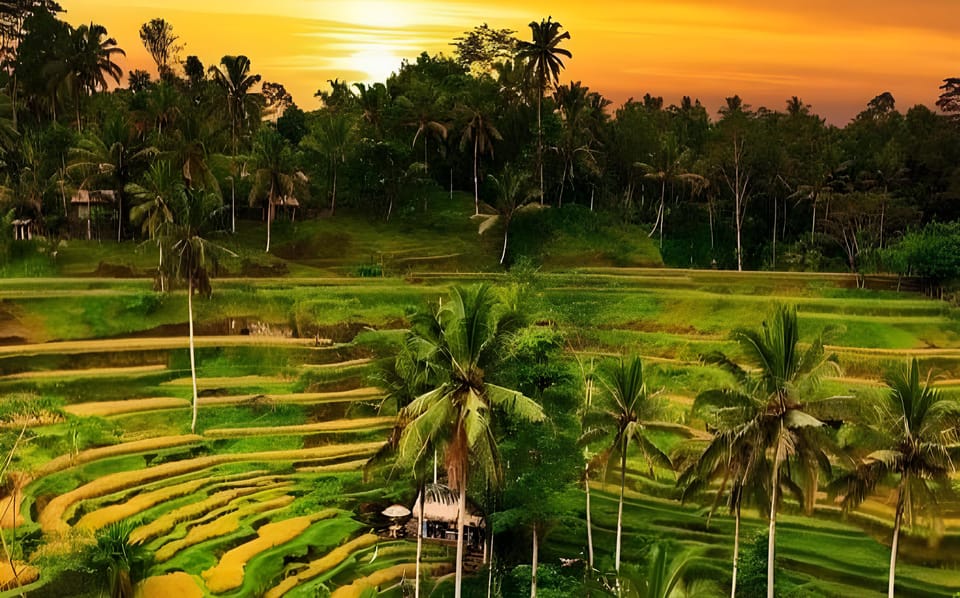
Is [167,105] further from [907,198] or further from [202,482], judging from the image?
[907,198]

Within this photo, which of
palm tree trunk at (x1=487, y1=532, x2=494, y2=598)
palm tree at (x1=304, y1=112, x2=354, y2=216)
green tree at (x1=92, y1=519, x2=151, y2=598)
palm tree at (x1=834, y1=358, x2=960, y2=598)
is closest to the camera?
green tree at (x1=92, y1=519, x2=151, y2=598)

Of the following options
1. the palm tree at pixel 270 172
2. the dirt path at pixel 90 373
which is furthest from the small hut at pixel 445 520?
the palm tree at pixel 270 172

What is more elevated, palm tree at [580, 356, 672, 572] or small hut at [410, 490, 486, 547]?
palm tree at [580, 356, 672, 572]

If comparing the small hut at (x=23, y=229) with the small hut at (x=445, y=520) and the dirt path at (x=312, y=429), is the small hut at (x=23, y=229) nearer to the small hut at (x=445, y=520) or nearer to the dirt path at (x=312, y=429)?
the dirt path at (x=312, y=429)

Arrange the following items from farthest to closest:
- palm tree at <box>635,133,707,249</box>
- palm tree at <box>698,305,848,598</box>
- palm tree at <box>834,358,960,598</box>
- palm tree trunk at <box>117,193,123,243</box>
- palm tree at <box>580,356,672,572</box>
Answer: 1. palm tree at <box>635,133,707,249</box>
2. palm tree trunk at <box>117,193,123,243</box>
3. palm tree at <box>580,356,672,572</box>
4. palm tree at <box>834,358,960,598</box>
5. palm tree at <box>698,305,848,598</box>

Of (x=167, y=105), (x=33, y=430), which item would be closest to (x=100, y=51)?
(x=167, y=105)

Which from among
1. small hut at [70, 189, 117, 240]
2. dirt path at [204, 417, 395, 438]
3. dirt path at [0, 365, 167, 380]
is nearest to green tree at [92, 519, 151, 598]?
dirt path at [204, 417, 395, 438]

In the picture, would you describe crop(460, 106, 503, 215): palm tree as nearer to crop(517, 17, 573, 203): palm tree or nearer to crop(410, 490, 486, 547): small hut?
crop(517, 17, 573, 203): palm tree

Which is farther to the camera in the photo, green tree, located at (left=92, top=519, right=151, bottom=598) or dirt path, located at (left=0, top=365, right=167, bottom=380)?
dirt path, located at (left=0, top=365, right=167, bottom=380)
